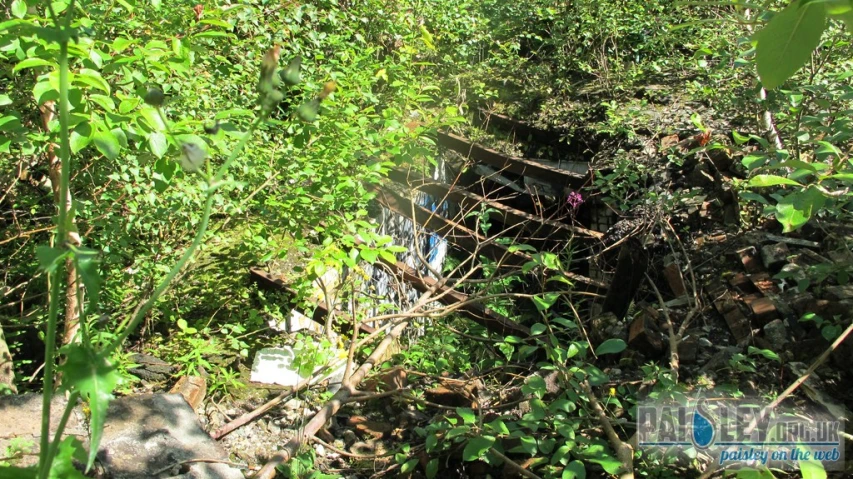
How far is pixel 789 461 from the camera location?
2162mm

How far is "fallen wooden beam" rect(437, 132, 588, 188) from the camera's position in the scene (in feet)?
15.7

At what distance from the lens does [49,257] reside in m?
0.65

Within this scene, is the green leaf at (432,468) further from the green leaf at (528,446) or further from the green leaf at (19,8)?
the green leaf at (19,8)

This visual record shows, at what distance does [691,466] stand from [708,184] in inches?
89.8

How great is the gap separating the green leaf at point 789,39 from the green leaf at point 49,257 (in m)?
0.71

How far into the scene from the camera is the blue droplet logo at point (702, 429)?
7.56 feet

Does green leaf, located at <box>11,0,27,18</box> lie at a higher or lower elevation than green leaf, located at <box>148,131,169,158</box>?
higher

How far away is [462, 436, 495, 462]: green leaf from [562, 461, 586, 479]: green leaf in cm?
29

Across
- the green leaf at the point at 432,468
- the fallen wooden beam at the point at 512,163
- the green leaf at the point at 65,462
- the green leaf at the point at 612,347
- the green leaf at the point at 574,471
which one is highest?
the fallen wooden beam at the point at 512,163

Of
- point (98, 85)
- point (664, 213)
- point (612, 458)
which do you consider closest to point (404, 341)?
point (664, 213)

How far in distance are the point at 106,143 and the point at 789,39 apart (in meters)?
1.32

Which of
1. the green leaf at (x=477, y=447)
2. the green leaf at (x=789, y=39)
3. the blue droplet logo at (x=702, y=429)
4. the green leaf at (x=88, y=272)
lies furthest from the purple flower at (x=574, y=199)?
the green leaf at (x=88, y=272)

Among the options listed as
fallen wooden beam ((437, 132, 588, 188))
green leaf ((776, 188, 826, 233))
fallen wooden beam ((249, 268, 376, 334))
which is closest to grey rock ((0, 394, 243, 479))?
fallen wooden beam ((249, 268, 376, 334))

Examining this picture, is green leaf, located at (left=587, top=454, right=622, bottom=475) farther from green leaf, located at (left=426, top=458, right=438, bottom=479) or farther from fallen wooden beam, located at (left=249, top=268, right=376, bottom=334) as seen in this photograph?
fallen wooden beam, located at (left=249, top=268, right=376, bottom=334)
